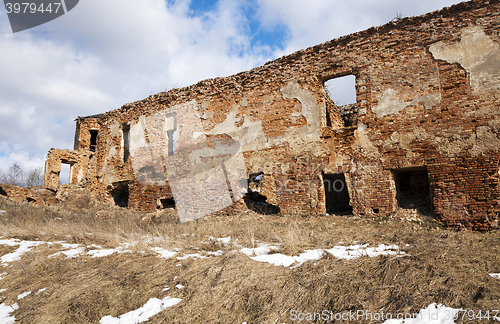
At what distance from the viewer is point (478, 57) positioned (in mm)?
6547

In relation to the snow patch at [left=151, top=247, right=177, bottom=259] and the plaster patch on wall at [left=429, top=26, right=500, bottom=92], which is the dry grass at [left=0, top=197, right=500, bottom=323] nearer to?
the snow patch at [left=151, top=247, right=177, bottom=259]

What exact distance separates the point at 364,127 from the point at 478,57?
9.12 feet

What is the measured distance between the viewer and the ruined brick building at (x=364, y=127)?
6461 millimetres

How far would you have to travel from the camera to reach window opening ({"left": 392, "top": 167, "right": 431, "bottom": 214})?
744 cm

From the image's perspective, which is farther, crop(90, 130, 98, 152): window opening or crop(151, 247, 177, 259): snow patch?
crop(90, 130, 98, 152): window opening

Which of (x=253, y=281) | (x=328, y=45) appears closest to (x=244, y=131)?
(x=328, y=45)

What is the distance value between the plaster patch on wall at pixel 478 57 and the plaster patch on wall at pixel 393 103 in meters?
0.81

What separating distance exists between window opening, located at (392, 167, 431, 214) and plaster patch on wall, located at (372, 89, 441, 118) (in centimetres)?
153

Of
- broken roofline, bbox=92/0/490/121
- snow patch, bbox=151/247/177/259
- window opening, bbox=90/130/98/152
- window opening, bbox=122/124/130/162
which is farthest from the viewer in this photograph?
window opening, bbox=90/130/98/152

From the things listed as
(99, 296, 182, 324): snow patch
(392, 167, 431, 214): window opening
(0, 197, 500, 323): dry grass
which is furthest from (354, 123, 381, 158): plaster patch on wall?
(99, 296, 182, 324): snow patch

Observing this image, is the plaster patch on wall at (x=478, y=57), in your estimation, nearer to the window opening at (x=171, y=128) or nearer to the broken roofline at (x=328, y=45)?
the broken roofline at (x=328, y=45)

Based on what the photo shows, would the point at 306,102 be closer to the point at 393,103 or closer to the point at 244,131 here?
the point at 244,131

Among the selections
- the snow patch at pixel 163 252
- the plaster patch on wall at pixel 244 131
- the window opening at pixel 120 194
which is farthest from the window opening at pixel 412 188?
the window opening at pixel 120 194

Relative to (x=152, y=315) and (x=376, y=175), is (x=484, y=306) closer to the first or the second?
(x=152, y=315)
